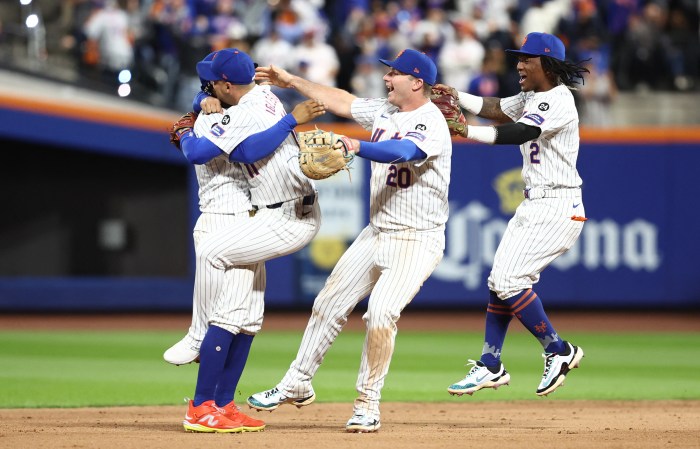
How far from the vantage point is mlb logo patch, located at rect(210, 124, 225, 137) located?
5.94 m

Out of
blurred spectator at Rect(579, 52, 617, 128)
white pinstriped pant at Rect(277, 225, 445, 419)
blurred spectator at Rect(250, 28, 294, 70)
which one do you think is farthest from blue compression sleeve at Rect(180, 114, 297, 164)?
blurred spectator at Rect(579, 52, 617, 128)

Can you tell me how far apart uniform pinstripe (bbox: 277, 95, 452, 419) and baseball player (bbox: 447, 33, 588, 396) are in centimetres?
56

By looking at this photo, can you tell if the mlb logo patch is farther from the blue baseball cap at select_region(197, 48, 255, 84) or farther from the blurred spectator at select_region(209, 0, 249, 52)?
the blurred spectator at select_region(209, 0, 249, 52)

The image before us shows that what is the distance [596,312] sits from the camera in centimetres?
Answer: 1522

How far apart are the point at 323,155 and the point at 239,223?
0.80m

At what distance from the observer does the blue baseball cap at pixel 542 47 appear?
6.46 metres

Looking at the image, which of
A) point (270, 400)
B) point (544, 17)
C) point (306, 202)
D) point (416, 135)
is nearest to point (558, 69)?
point (416, 135)

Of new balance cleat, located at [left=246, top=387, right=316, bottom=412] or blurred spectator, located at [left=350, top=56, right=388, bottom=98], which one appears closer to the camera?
new balance cleat, located at [left=246, top=387, right=316, bottom=412]

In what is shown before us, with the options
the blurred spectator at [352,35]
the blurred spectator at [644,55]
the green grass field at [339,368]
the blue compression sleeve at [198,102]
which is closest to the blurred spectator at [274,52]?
the blurred spectator at [352,35]

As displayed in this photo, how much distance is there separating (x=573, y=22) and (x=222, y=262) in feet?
33.4

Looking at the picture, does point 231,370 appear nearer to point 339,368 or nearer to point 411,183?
point 411,183

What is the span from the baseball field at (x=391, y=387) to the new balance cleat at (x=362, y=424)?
0.07 metres

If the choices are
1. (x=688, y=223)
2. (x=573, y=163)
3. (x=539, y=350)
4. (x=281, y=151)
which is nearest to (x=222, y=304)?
(x=281, y=151)

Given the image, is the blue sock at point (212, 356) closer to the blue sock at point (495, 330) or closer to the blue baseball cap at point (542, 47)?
the blue sock at point (495, 330)
